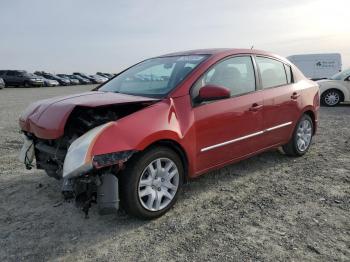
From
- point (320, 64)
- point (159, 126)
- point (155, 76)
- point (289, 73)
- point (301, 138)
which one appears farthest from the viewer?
point (320, 64)

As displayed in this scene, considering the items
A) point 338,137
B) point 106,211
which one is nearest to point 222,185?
point 106,211

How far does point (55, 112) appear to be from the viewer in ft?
12.3

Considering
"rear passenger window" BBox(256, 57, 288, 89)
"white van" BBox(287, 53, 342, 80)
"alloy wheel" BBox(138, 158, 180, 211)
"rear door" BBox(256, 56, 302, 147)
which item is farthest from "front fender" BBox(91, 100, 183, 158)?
"white van" BBox(287, 53, 342, 80)

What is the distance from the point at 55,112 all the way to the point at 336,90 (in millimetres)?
12264

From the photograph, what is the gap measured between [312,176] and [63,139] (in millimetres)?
3268

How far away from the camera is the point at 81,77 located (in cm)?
5191

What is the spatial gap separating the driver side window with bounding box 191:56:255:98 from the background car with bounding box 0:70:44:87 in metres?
37.1

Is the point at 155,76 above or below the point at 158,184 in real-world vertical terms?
above

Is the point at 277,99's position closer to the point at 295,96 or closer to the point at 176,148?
the point at 295,96

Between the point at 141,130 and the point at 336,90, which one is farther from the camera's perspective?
the point at 336,90

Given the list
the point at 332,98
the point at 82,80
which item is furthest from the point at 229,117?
the point at 82,80

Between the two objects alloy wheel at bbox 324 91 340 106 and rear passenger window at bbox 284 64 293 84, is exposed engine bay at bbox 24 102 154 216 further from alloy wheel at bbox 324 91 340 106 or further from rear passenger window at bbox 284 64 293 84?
alloy wheel at bbox 324 91 340 106

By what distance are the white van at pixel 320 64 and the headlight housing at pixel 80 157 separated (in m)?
20.2

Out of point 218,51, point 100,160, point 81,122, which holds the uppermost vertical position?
point 218,51
